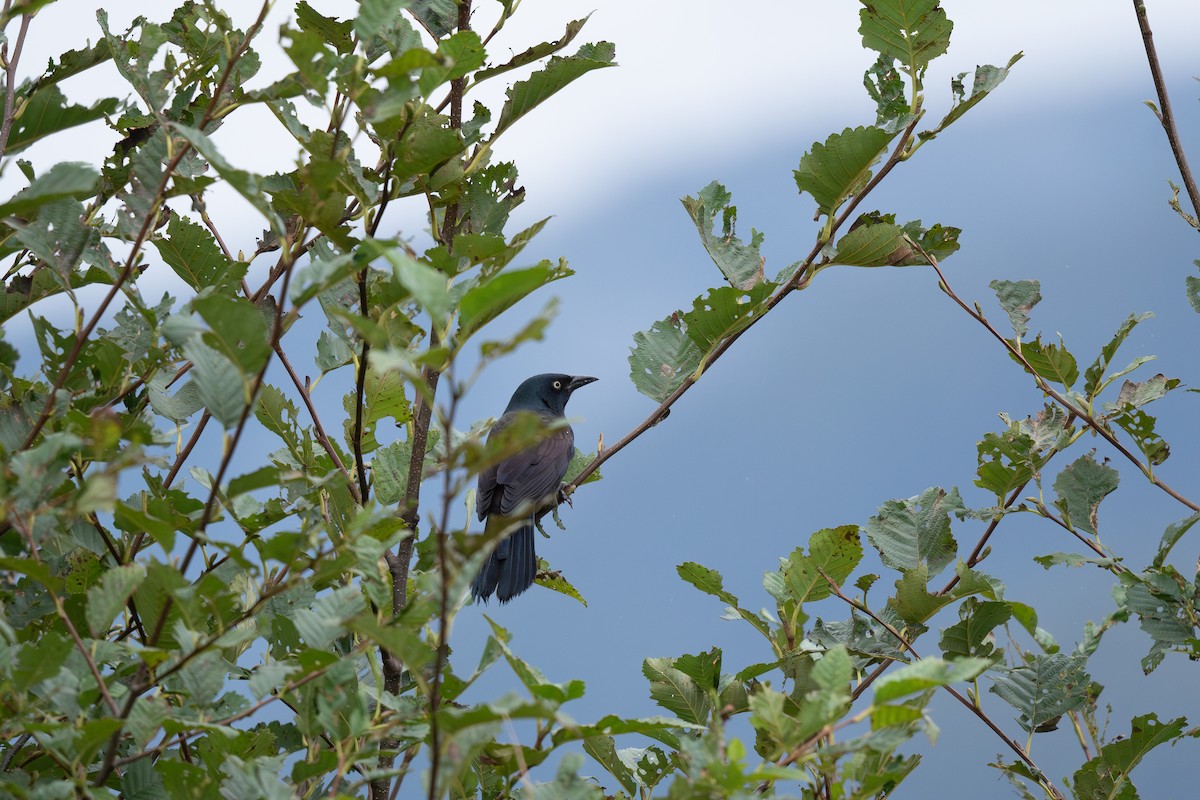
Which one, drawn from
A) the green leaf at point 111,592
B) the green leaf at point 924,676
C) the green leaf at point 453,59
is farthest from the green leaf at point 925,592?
the green leaf at point 111,592

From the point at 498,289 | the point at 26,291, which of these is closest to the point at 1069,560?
the point at 498,289

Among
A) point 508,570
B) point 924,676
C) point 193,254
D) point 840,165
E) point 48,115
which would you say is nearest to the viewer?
point 924,676

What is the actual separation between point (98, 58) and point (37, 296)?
71cm

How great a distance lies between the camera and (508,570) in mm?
4734

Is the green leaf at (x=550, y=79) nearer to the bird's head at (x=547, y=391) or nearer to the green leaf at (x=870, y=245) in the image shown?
the green leaf at (x=870, y=245)

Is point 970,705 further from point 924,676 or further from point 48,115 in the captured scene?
point 48,115

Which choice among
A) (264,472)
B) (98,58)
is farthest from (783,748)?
(98,58)

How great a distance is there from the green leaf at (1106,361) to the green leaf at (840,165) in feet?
2.86

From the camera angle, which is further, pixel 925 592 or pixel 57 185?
pixel 925 592

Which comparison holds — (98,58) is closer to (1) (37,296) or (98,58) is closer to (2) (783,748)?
(1) (37,296)

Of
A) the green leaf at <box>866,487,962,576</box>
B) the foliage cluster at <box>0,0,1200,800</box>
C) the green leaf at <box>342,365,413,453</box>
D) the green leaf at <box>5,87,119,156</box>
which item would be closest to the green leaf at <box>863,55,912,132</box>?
the foliage cluster at <box>0,0,1200,800</box>

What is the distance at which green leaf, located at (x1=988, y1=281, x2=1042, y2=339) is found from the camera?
3.33m

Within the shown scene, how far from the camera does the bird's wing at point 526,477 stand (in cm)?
556

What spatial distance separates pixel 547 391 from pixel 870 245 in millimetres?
4244
